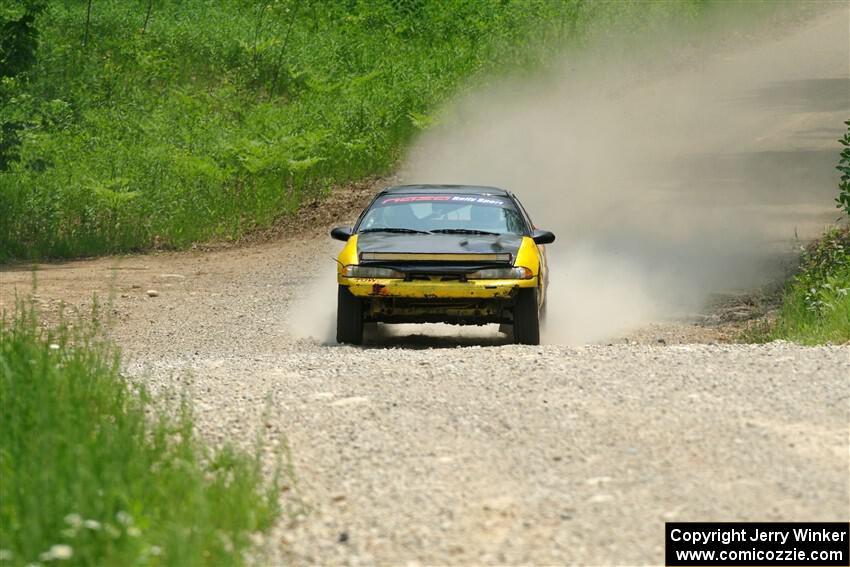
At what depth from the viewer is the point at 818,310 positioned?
43.1 ft

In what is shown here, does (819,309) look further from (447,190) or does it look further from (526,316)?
(447,190)

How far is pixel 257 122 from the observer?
2484 cm

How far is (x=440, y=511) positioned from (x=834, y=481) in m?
1.91

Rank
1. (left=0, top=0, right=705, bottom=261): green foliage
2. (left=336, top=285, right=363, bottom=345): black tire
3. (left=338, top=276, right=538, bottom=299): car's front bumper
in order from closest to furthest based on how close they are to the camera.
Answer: (left=338, top=276, right=538, bottom=299): car's front bumper → (left=336, top=285, right=363, bottom=345): black tire → (left=0, top=0, right=705, bottom=261): green foliage

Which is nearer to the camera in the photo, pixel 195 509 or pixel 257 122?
pixel 195 509

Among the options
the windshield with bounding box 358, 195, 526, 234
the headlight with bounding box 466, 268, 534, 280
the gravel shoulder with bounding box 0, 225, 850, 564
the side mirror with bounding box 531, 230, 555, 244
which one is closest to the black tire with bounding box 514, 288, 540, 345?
the headlight with bounding box 466, 268, 534, 280

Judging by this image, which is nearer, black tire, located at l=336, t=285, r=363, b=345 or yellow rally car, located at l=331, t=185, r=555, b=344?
yellow rally car, located at l=331, t=185, r=555, b=344

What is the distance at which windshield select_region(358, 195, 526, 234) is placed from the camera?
1365cm

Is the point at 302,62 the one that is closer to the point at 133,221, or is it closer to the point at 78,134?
the point at 78,134

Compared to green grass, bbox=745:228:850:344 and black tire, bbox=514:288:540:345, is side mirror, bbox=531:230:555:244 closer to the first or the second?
black tire, bbox=514:288:540:345

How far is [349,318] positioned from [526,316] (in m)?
1.60

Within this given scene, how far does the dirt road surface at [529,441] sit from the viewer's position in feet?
20.8

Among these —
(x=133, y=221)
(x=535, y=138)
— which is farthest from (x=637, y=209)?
(x=133, y=221)

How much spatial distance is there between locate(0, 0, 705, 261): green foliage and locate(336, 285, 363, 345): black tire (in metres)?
8.51
